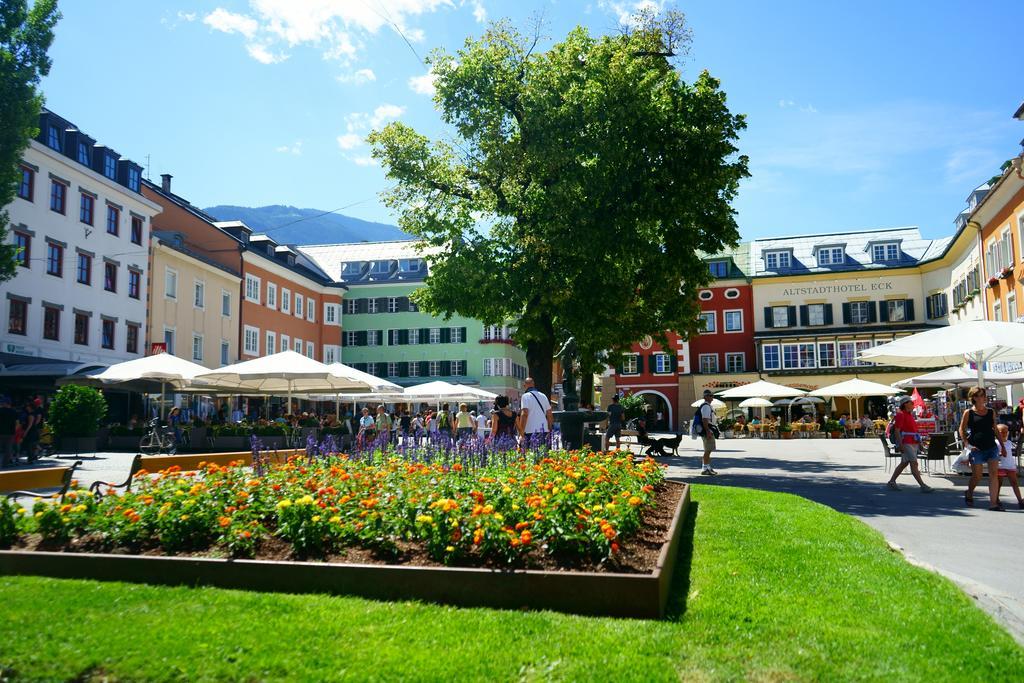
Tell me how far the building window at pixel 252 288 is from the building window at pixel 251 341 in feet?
5.97

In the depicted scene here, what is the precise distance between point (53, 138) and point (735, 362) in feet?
138

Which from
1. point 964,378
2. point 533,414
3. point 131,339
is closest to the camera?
point 533,414

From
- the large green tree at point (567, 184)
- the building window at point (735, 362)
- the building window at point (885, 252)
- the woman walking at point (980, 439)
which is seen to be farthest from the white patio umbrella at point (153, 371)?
the building window at point (885, 252)

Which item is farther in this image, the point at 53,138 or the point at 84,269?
the point at 84,269

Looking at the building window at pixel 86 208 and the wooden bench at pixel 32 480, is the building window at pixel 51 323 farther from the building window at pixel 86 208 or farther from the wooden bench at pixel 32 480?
the wooden bench at pixel 32 480

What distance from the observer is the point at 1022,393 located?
101 ft

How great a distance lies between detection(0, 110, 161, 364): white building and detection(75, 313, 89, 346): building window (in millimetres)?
42

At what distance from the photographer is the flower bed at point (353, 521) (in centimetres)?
616

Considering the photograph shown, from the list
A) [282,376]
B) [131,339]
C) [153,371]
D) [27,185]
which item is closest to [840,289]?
[131,339]

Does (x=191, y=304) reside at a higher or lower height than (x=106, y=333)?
higher

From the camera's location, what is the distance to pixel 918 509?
38.8 ft

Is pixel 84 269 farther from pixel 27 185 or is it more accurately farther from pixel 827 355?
pixel 827 355

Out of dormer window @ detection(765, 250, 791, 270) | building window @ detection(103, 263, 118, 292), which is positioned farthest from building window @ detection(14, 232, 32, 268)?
dormer window @ detection(765, 250, 791, 270)

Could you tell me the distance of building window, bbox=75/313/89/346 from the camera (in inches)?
1363
